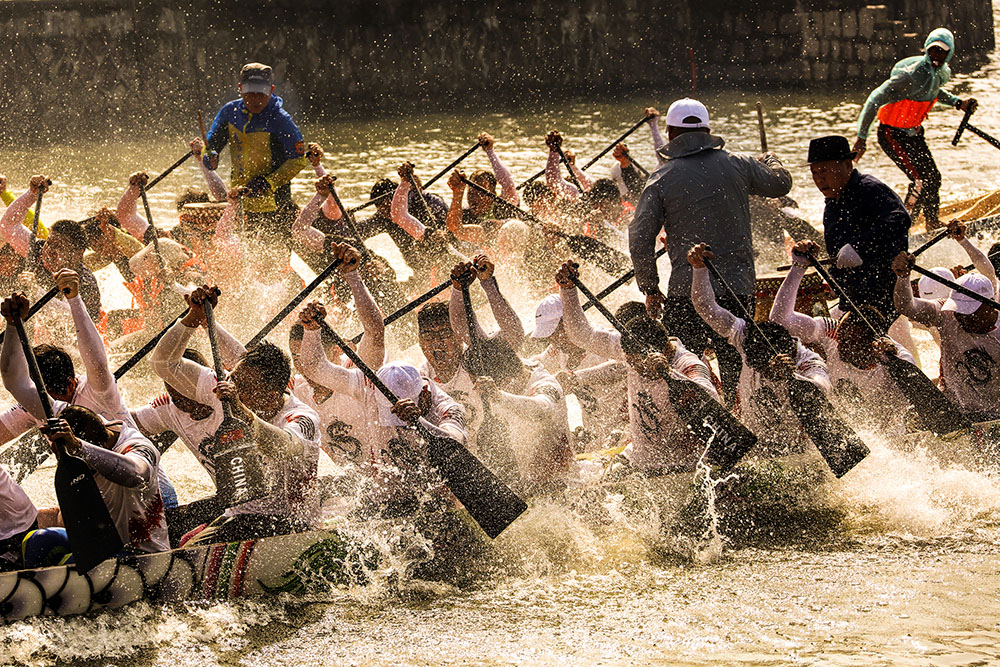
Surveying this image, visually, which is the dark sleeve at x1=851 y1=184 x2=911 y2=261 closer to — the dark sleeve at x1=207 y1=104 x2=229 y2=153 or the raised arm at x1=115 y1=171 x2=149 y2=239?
the dark sleeve at x1=207 y1=104 x2=229 y2=153

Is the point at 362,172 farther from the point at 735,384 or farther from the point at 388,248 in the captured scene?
the point at 735,384

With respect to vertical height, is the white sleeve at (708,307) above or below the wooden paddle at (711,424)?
above

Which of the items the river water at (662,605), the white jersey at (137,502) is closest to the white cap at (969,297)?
the river water at (662,605)

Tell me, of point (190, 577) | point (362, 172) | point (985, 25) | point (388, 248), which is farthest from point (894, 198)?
point (985, 25)

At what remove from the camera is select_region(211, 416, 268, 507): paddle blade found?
540cm

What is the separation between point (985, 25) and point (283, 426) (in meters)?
18.9

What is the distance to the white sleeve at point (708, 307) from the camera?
643 cm

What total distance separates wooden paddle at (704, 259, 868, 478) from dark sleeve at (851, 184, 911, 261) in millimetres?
1170

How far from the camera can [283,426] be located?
546cm

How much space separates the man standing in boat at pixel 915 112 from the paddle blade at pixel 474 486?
571 centimetres

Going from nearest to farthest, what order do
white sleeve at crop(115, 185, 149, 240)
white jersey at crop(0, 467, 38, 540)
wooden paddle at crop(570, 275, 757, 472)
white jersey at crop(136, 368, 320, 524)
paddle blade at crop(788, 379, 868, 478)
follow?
white jersey at crop(0, 467, 38, 540) → white jersey at crop(136, 368, 320, 524) → wooden paddle at crop(570, 275, 757, 472) → paddle blade at crop(788, 379, 868, 478) → white sleeve at crop(115, 185, 149, 240)

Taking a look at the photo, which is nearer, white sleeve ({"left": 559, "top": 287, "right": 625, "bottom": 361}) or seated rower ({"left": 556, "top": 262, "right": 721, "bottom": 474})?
seated rower ({"left": 556, "top": 262, "right": 721, "bottom": 474})

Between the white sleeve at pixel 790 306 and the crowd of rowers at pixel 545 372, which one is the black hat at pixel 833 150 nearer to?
the crowd of rowers at pixel 545 372

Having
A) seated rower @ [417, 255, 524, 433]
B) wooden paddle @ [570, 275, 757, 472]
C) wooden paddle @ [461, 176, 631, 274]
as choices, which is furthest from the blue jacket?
wooden paddle @ [570, 275, 757, 472]
